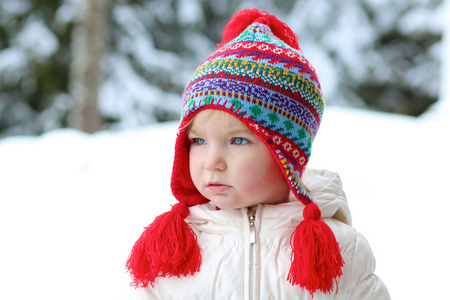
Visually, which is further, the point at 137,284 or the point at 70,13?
the point at 70,13

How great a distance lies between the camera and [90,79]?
18.6 ft

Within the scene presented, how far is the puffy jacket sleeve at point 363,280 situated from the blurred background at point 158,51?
256 inches

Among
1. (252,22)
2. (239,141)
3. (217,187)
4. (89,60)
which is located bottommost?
(217,187)

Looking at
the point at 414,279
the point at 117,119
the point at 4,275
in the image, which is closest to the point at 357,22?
the point at 117,119

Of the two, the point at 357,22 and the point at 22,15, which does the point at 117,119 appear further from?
the point at 357,22

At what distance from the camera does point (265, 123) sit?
127 cm

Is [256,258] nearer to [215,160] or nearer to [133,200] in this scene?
[215,160]

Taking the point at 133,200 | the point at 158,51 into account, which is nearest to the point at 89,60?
the point at 158,51

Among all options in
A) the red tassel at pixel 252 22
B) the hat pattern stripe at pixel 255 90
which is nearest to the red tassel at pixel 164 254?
the hat pattern stripe at pixel 255 90

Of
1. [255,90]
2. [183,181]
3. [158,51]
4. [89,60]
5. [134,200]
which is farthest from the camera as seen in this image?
[158,51]

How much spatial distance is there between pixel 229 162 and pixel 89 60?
474 cm

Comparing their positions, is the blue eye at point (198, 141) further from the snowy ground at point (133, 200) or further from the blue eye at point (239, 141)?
the snowy ground at point (133, 200)

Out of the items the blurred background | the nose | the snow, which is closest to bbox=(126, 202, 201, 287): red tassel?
the snow

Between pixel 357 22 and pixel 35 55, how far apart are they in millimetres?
5360
